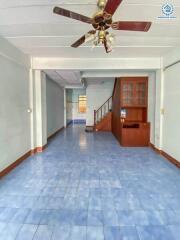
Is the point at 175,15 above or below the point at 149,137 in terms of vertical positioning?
above

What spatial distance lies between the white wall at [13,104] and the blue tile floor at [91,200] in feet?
1.47

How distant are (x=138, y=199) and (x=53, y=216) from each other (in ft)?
4.05

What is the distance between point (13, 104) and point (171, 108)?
374 cm

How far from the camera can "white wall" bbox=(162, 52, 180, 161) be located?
3955 millimetres

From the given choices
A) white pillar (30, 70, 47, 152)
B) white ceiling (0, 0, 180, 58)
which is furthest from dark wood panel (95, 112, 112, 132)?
white ceiling (0, 0, 180, 58)

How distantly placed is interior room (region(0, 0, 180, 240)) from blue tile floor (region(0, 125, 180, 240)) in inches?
0.5

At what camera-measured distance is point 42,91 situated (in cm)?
521

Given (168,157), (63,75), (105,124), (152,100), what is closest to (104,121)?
(105,124)

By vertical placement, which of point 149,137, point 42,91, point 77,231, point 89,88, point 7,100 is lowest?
point 77,231

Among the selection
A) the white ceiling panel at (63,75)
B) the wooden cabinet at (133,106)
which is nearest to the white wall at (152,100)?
the wooden cabinet at (133,106)

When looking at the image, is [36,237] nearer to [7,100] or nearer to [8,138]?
[8,138]

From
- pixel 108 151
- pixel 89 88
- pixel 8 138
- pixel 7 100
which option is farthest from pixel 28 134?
pixel 89 88

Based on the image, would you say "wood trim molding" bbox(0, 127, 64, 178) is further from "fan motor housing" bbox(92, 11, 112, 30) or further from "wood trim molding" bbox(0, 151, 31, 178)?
"fan motor housing" bbox(92, 11, 112, 30)

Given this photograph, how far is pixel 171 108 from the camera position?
4.27 metres
